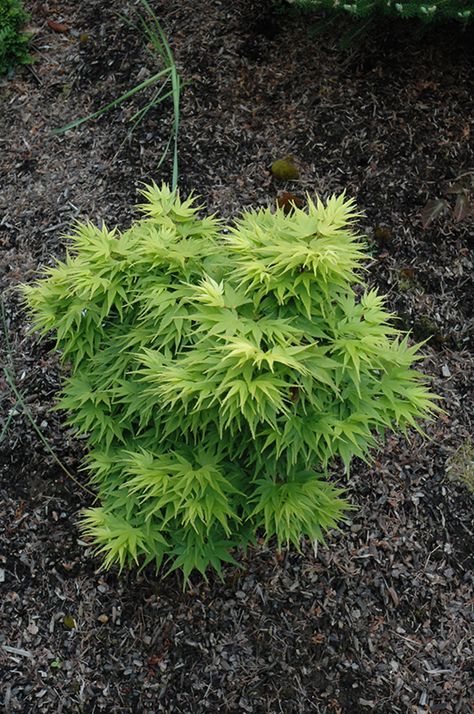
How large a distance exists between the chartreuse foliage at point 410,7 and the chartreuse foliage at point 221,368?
1808 millimetres

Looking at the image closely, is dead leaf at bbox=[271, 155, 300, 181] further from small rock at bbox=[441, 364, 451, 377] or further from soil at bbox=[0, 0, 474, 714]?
small rock at bbox=[441, 364, 451, 377]

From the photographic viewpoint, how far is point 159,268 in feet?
7.69

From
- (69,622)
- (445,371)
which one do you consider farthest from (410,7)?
(69,622)

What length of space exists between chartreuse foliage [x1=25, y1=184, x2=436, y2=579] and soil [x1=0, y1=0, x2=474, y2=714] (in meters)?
0.52

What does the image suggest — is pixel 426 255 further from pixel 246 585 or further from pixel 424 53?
pixel 246 585

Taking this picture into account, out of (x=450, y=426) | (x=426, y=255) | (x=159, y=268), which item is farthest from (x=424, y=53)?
(x=159, y=268)

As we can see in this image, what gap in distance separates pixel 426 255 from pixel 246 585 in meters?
2.11

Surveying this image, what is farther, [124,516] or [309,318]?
[124,516]

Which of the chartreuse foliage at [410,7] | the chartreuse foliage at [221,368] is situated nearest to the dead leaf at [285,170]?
the chartreuse foliage at [410,7]

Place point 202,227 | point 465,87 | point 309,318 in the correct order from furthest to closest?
point 465,87 < point 202,227 < point 309,318

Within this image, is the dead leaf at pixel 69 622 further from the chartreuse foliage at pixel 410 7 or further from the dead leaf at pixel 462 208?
the chartreuse foliage at pixel 410 7

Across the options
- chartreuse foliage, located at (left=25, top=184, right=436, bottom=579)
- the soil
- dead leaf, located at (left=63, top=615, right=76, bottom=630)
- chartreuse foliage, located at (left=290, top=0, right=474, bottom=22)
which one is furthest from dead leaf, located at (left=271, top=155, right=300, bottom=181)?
dead leaf, located at (left=63, top=615, right=76, bottom=630)

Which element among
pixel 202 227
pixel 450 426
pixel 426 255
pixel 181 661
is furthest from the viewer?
pixel 426 255

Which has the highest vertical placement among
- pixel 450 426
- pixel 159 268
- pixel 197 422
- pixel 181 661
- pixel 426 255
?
pixel 159 268
